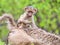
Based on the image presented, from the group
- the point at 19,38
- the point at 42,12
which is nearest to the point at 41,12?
the point at 42,12

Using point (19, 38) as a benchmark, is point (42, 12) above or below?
above

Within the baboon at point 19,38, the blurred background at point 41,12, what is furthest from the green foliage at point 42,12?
the baboon at point 19,38

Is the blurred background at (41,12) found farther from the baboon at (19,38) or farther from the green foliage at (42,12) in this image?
the baboon at (19,38)

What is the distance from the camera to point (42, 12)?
15773 mm

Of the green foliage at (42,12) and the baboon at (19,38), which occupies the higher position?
the green foliage at (42,12)

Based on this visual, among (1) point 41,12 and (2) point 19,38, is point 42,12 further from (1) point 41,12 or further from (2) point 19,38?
(2) point 19,38

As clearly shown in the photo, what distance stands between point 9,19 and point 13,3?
863cm

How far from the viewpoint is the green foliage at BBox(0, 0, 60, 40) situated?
589 inches

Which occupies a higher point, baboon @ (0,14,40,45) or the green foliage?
the green foliage

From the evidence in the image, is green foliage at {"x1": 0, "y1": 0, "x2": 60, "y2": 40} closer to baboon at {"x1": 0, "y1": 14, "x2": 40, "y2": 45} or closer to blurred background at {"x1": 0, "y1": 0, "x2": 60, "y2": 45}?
blurred background at {"x1": 0, "y1": 0, "x2": 60, "y2": 45}

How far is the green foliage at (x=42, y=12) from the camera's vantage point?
15.0 meters

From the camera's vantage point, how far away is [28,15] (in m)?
9.74

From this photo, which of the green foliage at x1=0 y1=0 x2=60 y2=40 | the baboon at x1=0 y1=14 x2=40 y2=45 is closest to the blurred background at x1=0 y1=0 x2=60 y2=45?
the green foliage at x1=0 y1=0 x2=60 y2=40

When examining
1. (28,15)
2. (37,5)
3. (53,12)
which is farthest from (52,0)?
(28,15)
